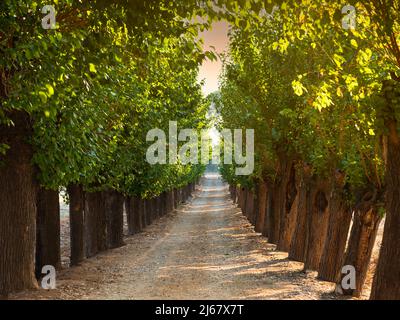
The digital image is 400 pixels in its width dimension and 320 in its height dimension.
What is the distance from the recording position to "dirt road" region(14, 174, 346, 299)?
56.3 feet

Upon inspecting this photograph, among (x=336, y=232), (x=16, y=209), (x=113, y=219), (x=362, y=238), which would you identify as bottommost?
(x=113, y=219)

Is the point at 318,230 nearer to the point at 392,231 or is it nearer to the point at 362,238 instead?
the point at 362,238

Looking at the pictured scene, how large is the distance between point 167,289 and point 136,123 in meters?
8.94

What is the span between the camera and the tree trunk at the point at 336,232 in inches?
745

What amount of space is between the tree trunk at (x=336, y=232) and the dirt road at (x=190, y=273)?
2.07 feet

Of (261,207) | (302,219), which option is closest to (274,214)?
(261,207)

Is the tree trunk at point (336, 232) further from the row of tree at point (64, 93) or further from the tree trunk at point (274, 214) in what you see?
the tree trunk at point (274, 214)

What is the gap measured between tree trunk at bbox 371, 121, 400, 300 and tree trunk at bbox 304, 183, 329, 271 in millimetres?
10528

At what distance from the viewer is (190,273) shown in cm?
2173

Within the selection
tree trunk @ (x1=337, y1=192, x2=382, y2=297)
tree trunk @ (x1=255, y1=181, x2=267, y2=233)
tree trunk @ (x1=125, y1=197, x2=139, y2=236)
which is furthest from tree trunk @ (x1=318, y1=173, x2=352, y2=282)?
tree trunk @ (x1=125, y1=197, x2=139, y2=236)

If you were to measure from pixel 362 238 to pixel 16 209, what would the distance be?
991 centimetres
